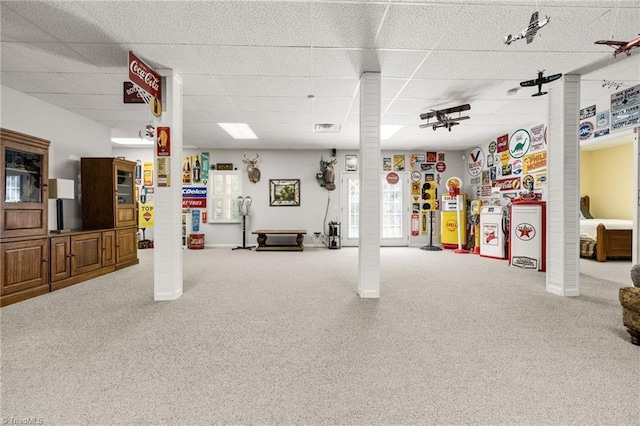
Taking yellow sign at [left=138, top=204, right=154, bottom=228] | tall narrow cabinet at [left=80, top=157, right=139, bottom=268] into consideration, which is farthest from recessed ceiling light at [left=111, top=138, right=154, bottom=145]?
tall narrow cabinet at [left=80, top=157, right=139, bottom=268]

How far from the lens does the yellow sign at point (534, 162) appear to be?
6.25 meters

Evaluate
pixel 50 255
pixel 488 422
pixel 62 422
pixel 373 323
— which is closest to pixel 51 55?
pixel 50 255

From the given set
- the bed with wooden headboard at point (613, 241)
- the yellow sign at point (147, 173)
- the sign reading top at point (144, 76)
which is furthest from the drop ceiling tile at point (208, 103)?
the bed with wooden headboard at point (613, 241)

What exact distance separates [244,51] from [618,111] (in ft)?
18.8

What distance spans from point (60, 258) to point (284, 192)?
5.61 metres

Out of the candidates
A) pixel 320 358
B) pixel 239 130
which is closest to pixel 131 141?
pixel 239 130

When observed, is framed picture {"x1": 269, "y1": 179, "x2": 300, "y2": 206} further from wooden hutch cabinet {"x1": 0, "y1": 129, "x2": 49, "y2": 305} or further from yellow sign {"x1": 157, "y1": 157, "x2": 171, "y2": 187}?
wooden hutch cabinet {"x1": 0, "y1": 129, "x2": 49, "y2": 305}

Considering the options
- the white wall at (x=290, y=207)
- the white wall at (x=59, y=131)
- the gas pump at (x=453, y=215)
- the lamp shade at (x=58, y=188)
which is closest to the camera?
the white wall at (x=59, y=131)

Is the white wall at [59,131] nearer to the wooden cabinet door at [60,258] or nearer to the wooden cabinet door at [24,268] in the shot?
the wooden cabinet door at [60,258]

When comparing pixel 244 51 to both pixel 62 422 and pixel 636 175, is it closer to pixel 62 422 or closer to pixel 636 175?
pixel 62 422

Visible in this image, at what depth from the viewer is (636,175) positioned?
15.5 feet

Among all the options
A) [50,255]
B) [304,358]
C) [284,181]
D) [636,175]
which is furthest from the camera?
[284,181]

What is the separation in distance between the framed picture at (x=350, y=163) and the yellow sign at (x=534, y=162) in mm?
4239

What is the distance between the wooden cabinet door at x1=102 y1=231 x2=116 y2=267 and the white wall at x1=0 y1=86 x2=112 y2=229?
31.9 inches
